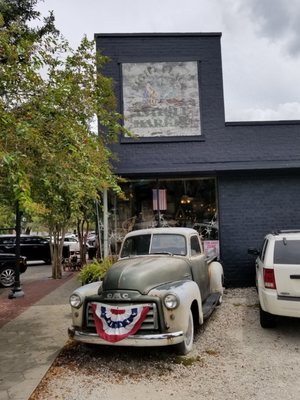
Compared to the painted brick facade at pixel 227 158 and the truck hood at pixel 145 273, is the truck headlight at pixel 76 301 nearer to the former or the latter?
the truck hood at pixel 145 273

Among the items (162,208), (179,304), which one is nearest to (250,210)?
(162,208)

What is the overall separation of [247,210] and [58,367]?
711 cm

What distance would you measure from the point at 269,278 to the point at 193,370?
209cm

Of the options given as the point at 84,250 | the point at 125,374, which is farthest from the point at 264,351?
the point at 84,250

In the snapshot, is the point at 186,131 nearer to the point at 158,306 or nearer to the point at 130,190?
the point at 130,190

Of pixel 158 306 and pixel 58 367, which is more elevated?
pixel 158 306

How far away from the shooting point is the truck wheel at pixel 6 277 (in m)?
13.4

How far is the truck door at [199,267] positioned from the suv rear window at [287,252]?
1413mm

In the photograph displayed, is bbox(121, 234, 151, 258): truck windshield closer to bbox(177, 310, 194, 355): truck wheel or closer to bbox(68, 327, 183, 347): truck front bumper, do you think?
bbox(177, 310, 194, 355): truck wheel

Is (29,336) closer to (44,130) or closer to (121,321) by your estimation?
(121,321)

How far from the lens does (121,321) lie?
17.3ft

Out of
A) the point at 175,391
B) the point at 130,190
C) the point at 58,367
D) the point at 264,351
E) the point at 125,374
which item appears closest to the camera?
the point at 175,391

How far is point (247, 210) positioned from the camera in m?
10.8

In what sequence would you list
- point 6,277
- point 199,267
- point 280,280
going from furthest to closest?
point 6,277 → point 199,267 → point 280,280
